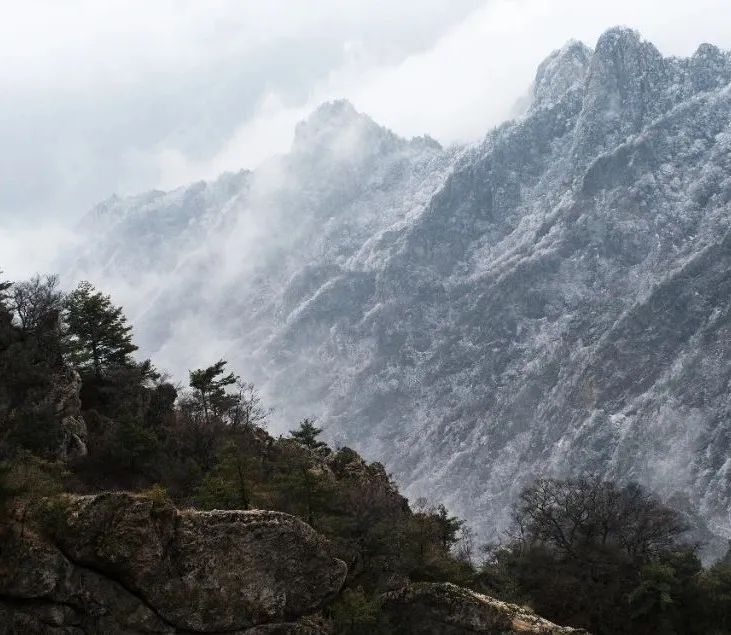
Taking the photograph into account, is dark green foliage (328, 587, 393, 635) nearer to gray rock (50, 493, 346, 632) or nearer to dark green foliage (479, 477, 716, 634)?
gray rock (50, 493, 346, 632)

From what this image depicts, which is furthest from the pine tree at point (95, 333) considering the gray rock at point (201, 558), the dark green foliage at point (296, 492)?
the gray rock at point (201, 558)

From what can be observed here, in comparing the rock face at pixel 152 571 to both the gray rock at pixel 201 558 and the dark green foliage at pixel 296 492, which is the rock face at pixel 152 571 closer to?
the gray rock at pixel 201 558

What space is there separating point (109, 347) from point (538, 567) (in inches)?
1313

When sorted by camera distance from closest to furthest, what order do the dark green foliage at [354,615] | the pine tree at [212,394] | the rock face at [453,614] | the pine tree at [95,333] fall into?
the dark green foliage at [354,615] < the rock face at [453,614] < the pine tree at [95,333] < the pine tree at [212,394]

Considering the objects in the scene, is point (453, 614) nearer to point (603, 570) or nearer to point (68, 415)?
point (68, 415)

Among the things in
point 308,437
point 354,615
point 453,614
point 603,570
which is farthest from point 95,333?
point 603,570

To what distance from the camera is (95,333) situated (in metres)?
50.8

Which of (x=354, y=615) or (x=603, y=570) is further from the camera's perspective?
(x=603, y=570)

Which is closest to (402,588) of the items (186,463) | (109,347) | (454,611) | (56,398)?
(454,611)

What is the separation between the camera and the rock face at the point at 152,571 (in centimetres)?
1898

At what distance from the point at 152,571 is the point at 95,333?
1336 inches

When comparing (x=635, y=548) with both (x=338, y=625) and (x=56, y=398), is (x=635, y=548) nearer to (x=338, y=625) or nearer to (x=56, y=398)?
(x=338, y=625)

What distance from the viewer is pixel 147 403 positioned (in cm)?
4828

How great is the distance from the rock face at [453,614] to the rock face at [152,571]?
5.16 meters
